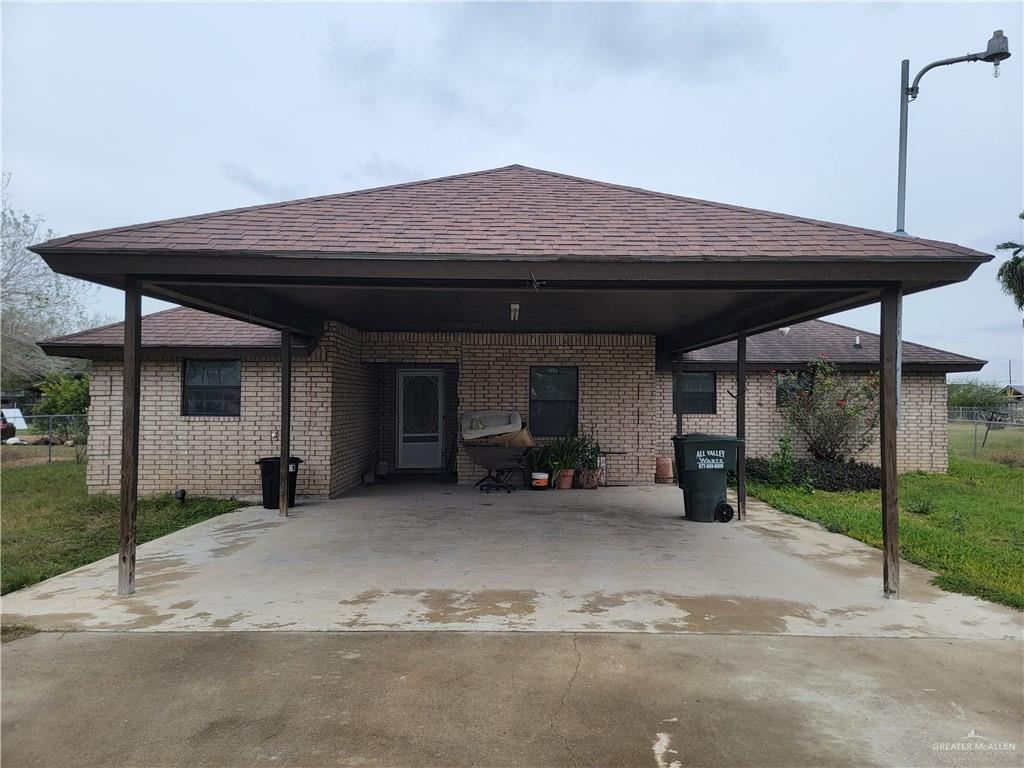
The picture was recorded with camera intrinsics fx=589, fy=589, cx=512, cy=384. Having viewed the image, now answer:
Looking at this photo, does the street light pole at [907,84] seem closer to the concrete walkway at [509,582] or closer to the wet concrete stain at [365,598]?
the concrete walkway at [509,582]

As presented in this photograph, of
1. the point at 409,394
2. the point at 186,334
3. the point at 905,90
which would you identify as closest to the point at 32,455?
the point at 186,334

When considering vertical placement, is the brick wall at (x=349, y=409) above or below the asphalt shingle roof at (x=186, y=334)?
below

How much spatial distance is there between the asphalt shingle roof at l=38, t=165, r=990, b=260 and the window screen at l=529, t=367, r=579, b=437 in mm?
5247

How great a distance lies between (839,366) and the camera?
1320 cm

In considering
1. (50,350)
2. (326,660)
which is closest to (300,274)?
(326,660)

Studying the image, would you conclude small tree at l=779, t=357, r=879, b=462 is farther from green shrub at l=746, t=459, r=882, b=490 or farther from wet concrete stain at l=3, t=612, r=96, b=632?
wet concrete stain at l=3, t=612, r=96, b=632

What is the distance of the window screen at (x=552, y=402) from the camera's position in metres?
11.8

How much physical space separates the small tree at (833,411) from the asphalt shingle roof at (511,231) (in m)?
7.93

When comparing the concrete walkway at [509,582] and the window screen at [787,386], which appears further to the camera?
the window screen at [787,386]

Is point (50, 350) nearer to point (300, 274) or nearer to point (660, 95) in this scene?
point (300, 274)

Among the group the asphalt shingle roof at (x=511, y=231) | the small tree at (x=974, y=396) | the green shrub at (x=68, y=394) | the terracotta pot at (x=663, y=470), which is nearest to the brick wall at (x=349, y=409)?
the asphalt shingle roof at (x=511, y=231)

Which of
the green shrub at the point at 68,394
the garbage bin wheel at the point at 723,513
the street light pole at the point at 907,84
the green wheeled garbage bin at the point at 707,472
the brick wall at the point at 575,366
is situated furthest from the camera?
the green shrub at the point at 68,394

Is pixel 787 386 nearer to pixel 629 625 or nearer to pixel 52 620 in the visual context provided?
pixel 629 625

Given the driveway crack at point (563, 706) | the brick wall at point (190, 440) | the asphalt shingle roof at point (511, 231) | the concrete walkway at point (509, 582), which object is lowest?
the concrete walkway at point (509, 582)
